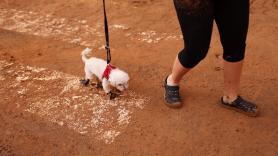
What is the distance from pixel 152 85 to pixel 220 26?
A: 1.10 m

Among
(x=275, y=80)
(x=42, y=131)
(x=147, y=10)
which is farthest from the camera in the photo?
(x=147, y=10)

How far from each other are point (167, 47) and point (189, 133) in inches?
56.3

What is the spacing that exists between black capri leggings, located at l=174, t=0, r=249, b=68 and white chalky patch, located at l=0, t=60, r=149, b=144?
0.85 metres

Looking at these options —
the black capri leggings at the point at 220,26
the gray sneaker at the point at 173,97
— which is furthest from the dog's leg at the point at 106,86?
the black capri leggings at the point at 220,26

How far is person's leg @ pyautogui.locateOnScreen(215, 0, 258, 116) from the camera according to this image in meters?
2.63

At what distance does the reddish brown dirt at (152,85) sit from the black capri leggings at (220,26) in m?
0.60

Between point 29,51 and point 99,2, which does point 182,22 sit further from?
point 99,2

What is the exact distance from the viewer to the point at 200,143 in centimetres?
296

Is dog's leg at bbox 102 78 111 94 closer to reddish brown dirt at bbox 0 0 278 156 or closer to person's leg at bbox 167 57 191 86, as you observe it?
reddish brown dirt at bbox 0 0 278 156

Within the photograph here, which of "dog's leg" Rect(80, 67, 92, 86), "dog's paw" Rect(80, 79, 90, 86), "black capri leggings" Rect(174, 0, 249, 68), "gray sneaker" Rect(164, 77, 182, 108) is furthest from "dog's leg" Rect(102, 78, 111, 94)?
"black capri leggings" Rect(174, 0, 249, 68)

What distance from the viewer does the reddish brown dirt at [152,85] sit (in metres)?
2.99

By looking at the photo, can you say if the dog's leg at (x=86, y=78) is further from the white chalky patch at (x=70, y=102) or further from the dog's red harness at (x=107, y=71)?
the dog's red harness at (x=107, y=71)

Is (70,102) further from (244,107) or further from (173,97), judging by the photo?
(244,107)

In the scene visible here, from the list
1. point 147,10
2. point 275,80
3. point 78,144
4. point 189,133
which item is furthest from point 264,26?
point 78,144
